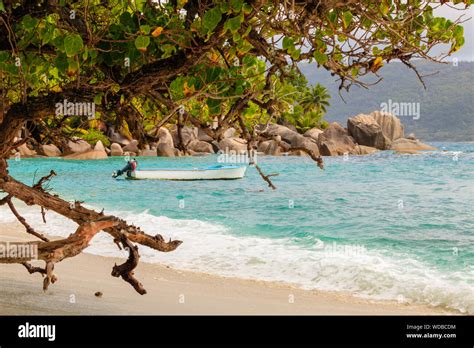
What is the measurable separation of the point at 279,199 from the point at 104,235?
17.7 metres

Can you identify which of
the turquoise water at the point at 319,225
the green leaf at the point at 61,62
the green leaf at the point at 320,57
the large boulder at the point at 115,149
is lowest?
the turquoise water at the point at 319,225

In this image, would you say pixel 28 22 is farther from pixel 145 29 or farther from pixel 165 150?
pixel 165 150

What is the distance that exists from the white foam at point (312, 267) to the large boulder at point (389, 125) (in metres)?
73.3

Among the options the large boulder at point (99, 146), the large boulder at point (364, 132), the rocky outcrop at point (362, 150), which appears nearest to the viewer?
the large boulder at point (99, 146)

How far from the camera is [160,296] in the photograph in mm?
8594

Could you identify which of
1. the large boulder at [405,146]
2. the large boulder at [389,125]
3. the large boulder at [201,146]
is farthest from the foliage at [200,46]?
the large boulder at [389,125]

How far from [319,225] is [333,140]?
47.3 metres

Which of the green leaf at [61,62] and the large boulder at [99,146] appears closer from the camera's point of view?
the green leaf at [61,62]

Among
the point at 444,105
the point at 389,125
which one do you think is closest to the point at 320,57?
the point at 389,125

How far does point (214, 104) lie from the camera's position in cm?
452

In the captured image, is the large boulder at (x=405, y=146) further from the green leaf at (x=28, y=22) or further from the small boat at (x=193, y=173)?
the green leaf at (x=28, y=22)

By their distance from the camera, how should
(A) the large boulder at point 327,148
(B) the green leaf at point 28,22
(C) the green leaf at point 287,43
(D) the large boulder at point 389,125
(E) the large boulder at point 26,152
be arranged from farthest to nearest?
(D) the large boulder at point 389,125 < (A) the large boulder at point 327,148 < (E) the large boulder at point 26,152 < (C) the green leaf at point 287,43 < (B) the green leaf at point 28,22

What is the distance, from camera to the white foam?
11.2m

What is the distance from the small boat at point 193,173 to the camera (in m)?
39.7
